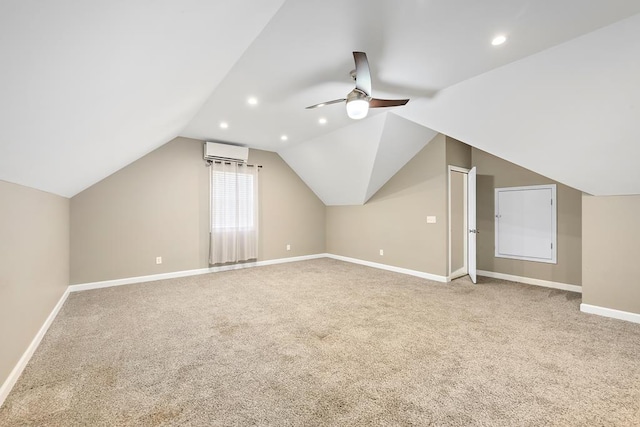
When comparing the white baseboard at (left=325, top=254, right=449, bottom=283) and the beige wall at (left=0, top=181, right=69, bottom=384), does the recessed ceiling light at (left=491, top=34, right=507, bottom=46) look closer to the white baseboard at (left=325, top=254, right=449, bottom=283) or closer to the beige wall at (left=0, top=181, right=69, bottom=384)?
the white baseboard at (left=325, top=254, right=449, bottom=283)

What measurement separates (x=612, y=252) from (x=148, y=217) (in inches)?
257

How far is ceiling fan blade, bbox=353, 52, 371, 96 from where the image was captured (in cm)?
219

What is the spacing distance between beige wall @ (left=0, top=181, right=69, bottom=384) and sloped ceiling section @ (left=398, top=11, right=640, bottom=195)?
4.00 m

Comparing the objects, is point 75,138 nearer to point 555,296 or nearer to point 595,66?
point 595,66

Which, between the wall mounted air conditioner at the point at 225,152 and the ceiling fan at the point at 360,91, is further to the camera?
the wall mounted air conditioner at the point at 225,152

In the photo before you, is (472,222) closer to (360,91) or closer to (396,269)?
(396,269)

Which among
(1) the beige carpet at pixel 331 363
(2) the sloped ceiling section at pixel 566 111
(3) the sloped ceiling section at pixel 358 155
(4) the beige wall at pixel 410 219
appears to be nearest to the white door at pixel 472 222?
(4) the beige wall at pixel 410 219

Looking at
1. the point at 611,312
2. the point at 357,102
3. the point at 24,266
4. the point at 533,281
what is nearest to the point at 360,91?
the point at 357,102

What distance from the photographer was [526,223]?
453 centimetres

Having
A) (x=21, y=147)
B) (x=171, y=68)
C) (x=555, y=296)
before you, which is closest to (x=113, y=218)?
(x=21, y=147)

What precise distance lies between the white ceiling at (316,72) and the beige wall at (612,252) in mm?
219

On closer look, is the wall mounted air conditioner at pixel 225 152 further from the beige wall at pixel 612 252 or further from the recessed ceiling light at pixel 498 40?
the beige wall at pixel 612 252

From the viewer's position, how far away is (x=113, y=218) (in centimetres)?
445

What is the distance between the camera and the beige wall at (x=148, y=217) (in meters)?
4.26
